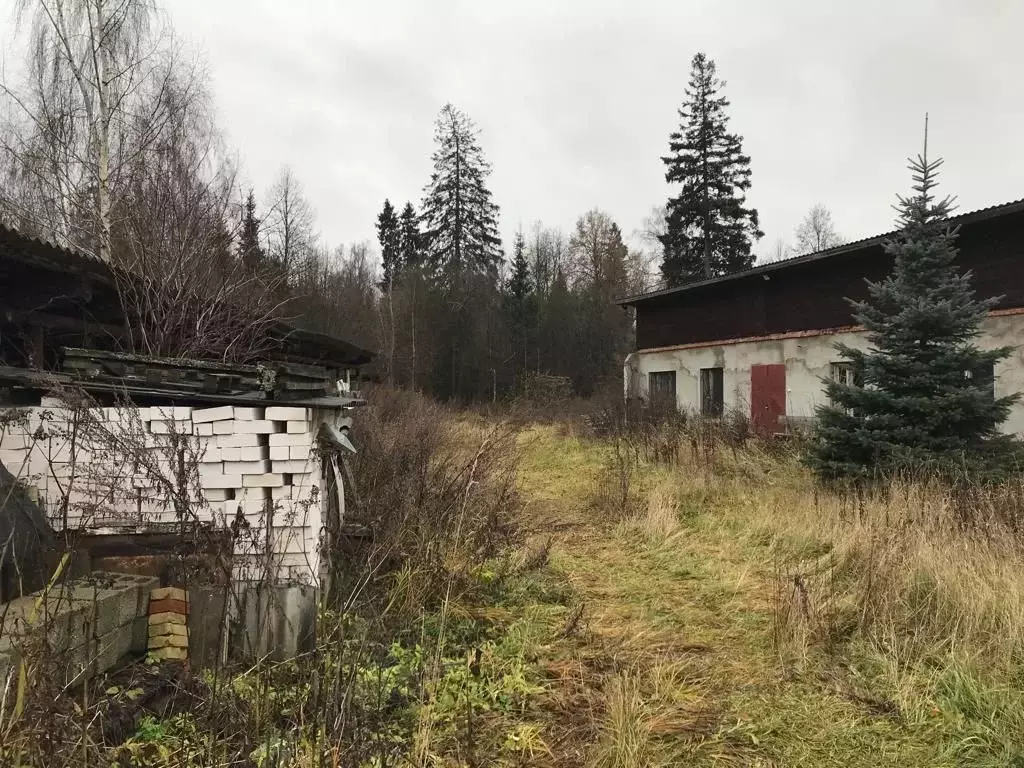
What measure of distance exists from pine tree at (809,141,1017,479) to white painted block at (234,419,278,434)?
696cm

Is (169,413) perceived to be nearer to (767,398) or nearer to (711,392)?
(767,398)

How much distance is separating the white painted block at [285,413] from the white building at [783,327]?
9040 millimetres

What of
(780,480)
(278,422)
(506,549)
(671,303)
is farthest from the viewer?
(671,303)

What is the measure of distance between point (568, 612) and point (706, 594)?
1211 millimetres

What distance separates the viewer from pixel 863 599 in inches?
166

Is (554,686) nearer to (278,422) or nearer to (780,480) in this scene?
(278,422)

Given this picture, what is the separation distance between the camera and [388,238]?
3803 cm

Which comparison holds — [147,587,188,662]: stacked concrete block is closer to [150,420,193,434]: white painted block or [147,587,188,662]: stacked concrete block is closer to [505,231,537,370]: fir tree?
[150,420,193,434]: white painted block

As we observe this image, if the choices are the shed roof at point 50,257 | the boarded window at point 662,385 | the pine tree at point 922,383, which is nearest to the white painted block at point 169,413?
the shed roof at point 50,257

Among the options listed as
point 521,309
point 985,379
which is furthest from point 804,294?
point 521,309

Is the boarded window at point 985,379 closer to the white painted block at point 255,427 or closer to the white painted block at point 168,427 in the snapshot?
the white painted block at point 255,427

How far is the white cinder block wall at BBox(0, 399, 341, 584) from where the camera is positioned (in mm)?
3852

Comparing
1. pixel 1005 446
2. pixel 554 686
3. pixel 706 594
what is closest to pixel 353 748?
pixel 554 686

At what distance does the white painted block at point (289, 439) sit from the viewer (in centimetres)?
396
